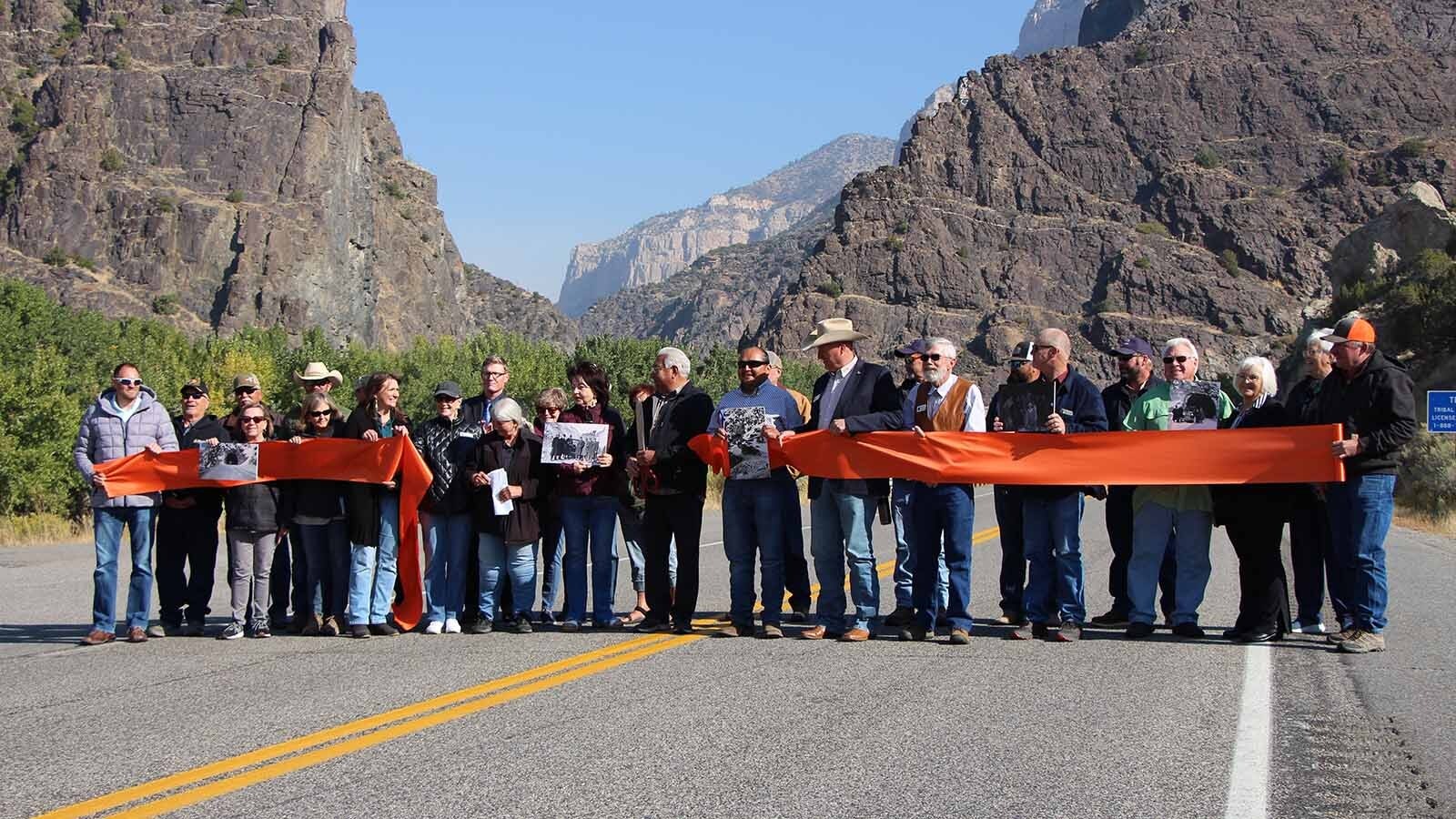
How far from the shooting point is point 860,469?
10992 millimetres

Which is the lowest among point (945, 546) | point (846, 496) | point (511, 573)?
point (511, 573)

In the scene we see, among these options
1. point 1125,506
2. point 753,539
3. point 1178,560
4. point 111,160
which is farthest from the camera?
point 111,160

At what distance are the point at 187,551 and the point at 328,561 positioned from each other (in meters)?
1.23

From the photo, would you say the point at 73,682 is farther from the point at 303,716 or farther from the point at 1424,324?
the point at 1424,324

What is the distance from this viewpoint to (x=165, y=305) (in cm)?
13262

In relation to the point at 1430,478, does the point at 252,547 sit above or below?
below

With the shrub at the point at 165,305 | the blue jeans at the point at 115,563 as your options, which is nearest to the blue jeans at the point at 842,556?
the blue jeans at the point at 115,563

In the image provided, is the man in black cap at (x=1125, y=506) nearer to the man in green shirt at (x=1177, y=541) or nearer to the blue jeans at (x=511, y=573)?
the man in green shirt at (x=1177, y=541)

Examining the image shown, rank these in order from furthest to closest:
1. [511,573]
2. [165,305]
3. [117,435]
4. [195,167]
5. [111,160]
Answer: [195,167], [111,160], [165,305], [117,435], [511,573]

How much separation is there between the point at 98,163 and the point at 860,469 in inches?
5637

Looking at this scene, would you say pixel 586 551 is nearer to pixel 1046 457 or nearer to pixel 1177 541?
pixel 1046 457

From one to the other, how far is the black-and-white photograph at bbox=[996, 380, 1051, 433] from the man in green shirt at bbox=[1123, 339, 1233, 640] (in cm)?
77

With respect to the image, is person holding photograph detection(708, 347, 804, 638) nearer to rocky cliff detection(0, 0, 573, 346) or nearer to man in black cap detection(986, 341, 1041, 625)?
man in black cap detection(986, 341, 1041, 625)

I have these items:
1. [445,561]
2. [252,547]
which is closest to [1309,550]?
[445,561]
